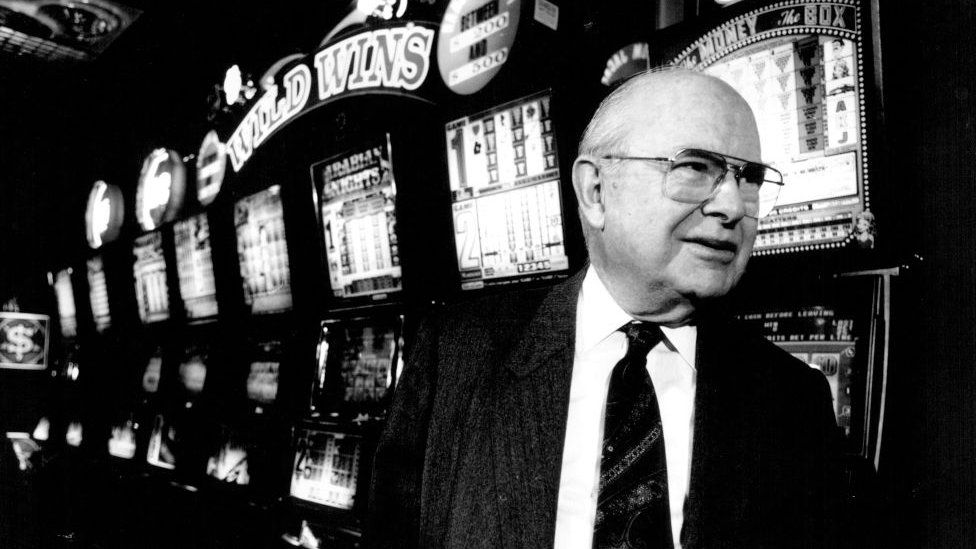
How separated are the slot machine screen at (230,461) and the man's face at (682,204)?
10.5 ft

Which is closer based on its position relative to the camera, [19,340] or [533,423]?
[533,423]

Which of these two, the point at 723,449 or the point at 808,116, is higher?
the point at 808,116

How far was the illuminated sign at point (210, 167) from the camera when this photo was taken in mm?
4504

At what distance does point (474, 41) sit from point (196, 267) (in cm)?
310

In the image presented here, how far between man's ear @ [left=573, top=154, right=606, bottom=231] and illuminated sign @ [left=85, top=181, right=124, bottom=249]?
585 centimetres

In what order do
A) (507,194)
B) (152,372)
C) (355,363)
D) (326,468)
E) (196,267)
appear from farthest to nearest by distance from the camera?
(152,372)
(196,267)
(355,363)
(326,468)
(507,194)

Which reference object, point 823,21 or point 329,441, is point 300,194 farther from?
point 823,21

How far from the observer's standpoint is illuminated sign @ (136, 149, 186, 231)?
4970 mm

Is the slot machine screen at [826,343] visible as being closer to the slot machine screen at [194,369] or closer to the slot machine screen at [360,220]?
the slot machine screen at [360,220]

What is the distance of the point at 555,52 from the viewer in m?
2.51

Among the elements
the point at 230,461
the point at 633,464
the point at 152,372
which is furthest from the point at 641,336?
the point at 152,372

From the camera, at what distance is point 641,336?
133 centimetres

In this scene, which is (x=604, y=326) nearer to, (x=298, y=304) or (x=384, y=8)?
(x=384, y=8)

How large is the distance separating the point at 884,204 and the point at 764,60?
1.71 ft
